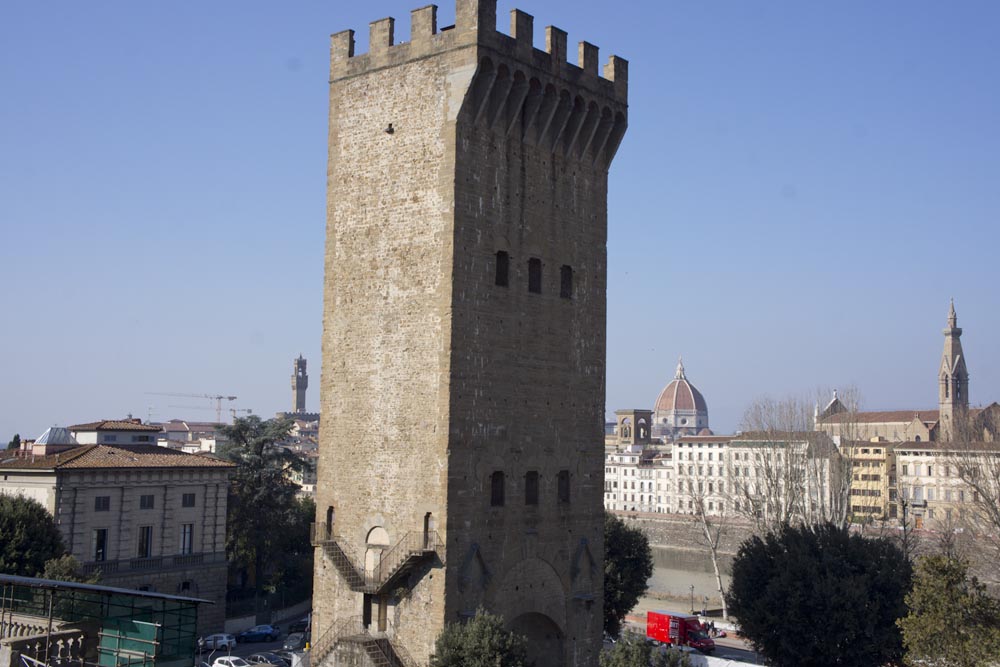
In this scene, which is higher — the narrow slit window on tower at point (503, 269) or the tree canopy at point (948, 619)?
the narrow slit window on tower at point (503, 269)

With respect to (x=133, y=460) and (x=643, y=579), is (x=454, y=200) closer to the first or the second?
(x=643, y=579)

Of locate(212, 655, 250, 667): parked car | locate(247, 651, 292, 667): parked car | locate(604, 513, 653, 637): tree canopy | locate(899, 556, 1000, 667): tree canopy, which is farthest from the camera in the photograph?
locate(604, 513, 653, 637): tree canopy

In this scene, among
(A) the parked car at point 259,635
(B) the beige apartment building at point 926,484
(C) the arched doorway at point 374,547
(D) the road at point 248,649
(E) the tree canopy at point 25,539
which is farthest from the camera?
(B) the beige apartment building at point 926,484

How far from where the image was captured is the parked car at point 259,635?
4716cm

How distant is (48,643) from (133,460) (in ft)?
83.0

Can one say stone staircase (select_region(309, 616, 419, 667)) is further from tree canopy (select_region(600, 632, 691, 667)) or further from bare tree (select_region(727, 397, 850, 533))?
Answer: bare tree (select_region(727, 397, 850, 533))

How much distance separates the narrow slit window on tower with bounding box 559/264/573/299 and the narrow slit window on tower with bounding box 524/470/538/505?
4.76 meters

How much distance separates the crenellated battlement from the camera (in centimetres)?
2645

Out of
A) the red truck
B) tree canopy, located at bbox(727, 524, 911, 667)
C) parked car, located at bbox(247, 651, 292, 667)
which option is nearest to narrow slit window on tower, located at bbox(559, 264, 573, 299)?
tree canopy, located at bbox(727, 524, 911, 667)

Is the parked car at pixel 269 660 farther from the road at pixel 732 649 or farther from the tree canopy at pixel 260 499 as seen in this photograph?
the road at pixel 732 649

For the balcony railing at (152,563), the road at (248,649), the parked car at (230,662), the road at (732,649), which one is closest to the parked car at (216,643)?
the road at (248,649)

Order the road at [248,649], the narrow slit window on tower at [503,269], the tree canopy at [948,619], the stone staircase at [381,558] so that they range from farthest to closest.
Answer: the road at [248,649] → the narrow slit window on tower at [503,269] → the stone staircase at [381,558] → the tree canopy at [948,619]

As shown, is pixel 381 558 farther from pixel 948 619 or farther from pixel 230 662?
pixel 230 662

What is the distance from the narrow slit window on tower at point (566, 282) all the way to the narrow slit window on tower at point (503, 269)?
6.88 ft
